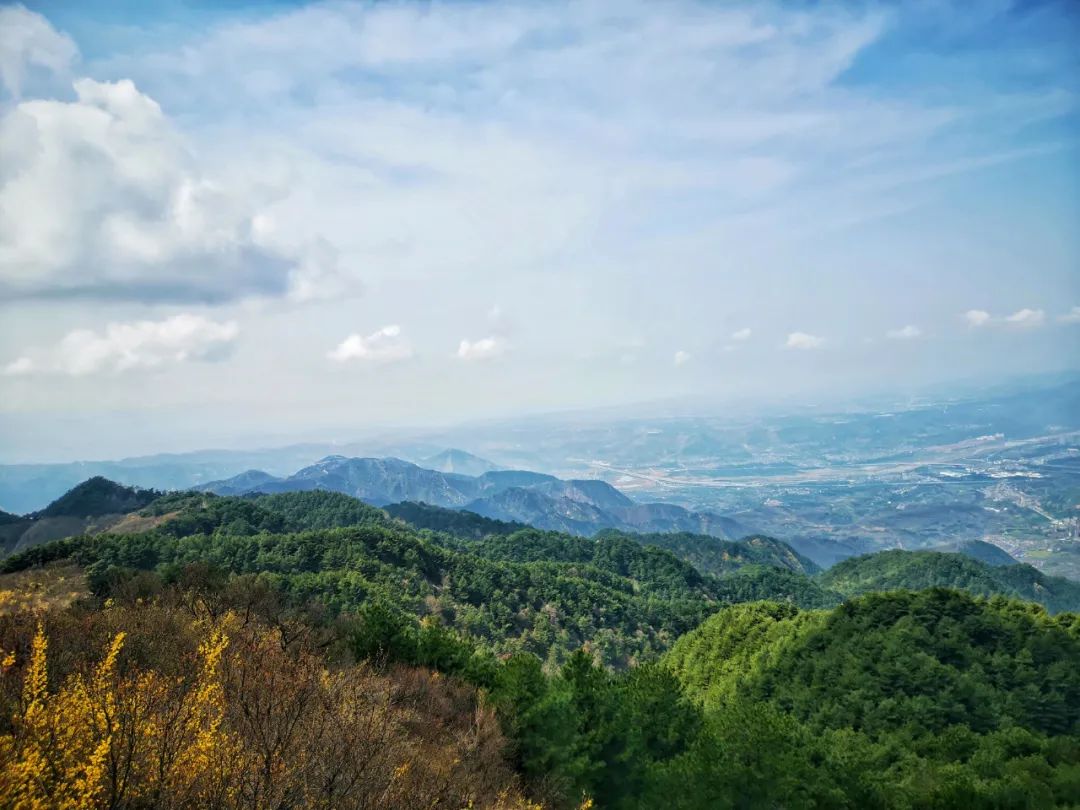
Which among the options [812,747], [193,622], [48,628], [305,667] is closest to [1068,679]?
[812,747]

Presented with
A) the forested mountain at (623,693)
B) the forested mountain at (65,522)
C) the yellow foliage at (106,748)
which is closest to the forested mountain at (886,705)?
the forested mountain at (623,693)

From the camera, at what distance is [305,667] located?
25.7 metres

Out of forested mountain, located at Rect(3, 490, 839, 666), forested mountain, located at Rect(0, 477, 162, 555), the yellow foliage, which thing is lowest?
forested mountain, located at Rect(3, 490, 839, 666)

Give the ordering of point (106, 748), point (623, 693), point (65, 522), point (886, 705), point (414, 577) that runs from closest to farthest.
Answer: point (106, 748) → point (623, 693) → point (886, 705) → point (414, 577) → point (65, 522)

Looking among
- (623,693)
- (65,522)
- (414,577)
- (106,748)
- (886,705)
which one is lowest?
(886,705)

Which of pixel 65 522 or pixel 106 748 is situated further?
pixel 65 522

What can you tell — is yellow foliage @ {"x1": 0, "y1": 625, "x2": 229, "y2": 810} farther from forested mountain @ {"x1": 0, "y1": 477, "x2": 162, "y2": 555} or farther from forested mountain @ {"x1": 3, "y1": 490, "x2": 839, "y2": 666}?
forested mountain @ {"x1": 0, "y1": 477, "x2": 162, "y2": 555}

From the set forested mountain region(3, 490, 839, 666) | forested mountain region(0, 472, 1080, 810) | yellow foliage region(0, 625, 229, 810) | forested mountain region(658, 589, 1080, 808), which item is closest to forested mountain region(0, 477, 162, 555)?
forested mountain region(3, 490, 839, 666)

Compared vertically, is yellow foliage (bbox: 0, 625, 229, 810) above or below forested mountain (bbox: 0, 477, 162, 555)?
above

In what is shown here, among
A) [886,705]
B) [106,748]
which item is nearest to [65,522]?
[886,705]

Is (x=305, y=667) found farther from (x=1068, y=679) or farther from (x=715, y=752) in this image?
(x=1068, y=679)

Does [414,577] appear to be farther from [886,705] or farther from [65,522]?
[65,522]

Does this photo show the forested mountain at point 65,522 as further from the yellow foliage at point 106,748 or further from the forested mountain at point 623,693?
the yellow foliage at point 106,748

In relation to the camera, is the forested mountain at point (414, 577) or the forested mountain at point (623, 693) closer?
the forested mountain at point (623, 693)
